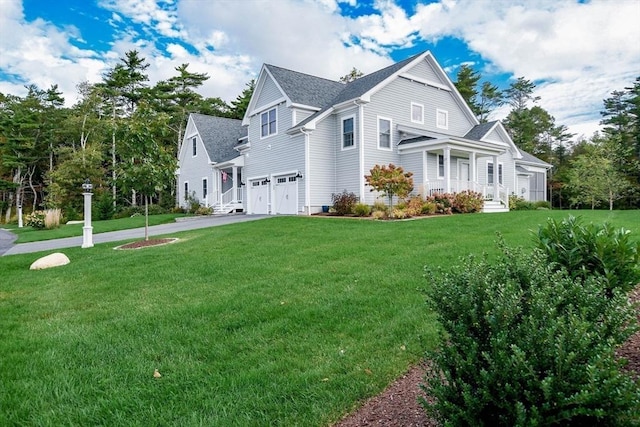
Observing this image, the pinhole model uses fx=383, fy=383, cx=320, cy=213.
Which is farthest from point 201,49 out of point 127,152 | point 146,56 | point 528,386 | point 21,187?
point 21,187

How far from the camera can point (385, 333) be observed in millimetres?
3607

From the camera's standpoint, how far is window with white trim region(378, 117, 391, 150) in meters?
18.2

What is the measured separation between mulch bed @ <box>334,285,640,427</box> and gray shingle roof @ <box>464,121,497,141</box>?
20165 millimetres

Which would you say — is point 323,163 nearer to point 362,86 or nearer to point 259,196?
point 362,86

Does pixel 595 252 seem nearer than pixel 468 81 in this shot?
Yes

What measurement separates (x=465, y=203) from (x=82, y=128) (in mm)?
35464

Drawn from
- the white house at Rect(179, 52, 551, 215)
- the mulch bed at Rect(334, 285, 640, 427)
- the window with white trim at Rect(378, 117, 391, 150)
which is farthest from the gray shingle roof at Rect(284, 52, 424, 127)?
the mulch bed at Rect(334, 285, 640, 427)

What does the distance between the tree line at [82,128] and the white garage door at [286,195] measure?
14252mm

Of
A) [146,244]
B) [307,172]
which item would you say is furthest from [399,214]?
[146,244]

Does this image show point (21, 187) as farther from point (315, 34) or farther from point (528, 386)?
point (528, 386)

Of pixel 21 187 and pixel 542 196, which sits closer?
pixel 542 196

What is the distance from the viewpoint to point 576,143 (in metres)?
40.4

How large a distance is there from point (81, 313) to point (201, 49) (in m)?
22.7

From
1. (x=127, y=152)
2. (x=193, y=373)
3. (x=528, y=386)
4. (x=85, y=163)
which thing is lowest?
(x=193, y=373)
